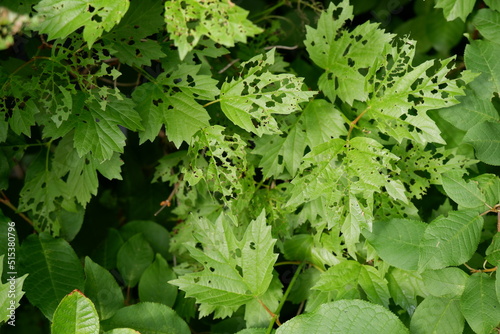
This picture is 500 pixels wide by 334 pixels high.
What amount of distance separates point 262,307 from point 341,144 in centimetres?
48

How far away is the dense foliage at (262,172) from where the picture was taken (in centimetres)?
112

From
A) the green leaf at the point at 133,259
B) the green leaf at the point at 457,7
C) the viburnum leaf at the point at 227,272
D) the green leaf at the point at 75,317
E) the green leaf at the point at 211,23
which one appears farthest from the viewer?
the green leaf at the point at 133,259

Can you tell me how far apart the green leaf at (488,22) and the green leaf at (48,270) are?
51.2 inches

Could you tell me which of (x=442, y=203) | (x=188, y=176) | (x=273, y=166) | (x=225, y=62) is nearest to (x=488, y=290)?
(x=442, y=203)

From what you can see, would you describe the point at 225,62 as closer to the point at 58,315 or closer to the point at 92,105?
the point at 92,105

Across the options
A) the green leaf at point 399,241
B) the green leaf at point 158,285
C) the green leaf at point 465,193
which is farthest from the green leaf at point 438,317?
the green leaf at point 158,285

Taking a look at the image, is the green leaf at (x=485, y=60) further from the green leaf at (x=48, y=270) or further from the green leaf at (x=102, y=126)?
the green leaf at (x=48, y=270)

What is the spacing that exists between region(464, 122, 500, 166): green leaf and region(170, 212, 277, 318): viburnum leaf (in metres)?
0.57

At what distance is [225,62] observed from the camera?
146cm

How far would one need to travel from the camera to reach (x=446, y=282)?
1172 millimetres

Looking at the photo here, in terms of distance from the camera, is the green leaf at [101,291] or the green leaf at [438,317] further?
the green leaf at [101,291]

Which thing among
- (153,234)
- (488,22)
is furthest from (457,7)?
(153,234)

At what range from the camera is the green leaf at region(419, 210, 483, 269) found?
1.10 meters

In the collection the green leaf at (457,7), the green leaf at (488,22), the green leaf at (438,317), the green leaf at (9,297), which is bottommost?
the green leaf at (438,317)
